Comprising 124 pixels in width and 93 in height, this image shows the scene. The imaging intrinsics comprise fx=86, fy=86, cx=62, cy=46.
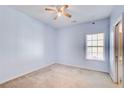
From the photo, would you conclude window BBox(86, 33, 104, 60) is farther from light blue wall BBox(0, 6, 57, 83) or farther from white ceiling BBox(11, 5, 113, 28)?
light blue wall BBox(0, 6, 57, 83)

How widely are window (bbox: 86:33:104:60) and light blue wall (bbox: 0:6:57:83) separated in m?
2.40

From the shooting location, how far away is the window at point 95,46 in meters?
4.29

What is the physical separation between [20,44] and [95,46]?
3577mm

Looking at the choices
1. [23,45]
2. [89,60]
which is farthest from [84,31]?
[23,45]

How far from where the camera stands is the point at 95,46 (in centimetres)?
450

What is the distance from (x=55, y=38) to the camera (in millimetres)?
5844

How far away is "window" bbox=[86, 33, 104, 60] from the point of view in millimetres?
4285

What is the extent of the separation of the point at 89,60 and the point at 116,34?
2.05m

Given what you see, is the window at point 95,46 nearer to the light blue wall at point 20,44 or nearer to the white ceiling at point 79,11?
the white ceiling at point 79,11

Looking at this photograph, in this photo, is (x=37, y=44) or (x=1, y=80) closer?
(x=1, y=80)

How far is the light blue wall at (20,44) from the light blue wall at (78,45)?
1245mm

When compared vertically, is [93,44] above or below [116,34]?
below
